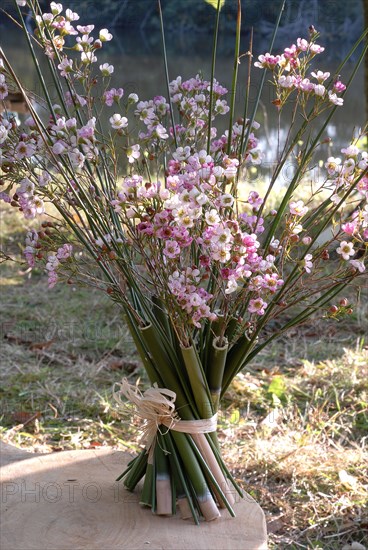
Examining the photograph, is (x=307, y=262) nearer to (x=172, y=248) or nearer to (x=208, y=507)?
(x=172, y=248)

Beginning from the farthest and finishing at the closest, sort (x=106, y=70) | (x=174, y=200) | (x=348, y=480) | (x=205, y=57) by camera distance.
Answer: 1. (x=205, y=57)
2. (x=348, y=480)
3. (x=106, y=70)
4. (x=174, y=200)

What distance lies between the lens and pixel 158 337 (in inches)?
42.3

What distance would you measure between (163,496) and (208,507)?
7 centimetres

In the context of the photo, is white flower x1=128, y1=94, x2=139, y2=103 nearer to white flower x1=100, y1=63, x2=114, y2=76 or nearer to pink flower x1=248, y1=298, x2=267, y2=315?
white flower x1=100, y1=63, x2=114, y2=76

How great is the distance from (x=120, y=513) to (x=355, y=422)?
109 cm

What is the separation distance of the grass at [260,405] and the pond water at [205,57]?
A: 9.43ft

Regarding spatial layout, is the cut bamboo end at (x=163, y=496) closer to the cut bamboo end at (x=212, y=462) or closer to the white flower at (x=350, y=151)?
the cut bamboo end at (x=212, y=462)

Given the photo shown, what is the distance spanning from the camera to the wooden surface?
1005 millimetres

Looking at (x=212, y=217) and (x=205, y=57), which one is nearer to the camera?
(x=212, y=217)

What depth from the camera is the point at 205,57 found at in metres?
10.9

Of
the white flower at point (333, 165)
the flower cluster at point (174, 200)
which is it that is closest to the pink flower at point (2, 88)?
the flower cluster at point (174, 200)

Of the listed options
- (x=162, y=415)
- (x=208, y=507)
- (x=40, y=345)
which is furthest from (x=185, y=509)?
(x=40, y=345)

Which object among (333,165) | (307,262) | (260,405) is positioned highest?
(333,165)

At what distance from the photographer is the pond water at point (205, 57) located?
22.0 feet
